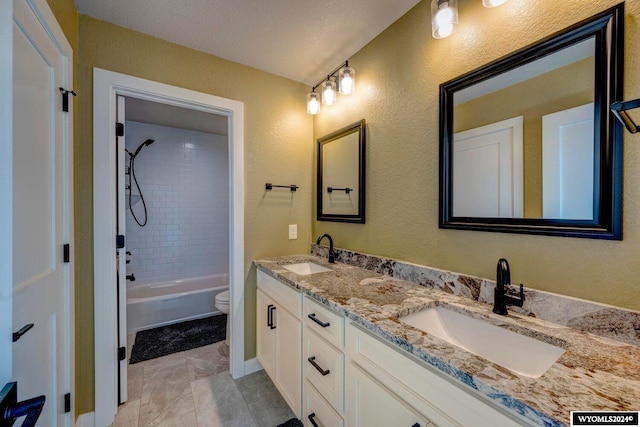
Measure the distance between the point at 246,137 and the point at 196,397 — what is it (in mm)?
1923

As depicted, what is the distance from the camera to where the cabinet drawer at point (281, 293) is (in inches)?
58.7

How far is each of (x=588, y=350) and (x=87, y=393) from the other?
2.47 m

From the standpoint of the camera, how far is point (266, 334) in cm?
194

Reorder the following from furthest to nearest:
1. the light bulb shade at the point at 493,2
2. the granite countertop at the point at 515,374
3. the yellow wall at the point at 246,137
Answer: the yellow wall at the point at 246,137 → the light bulb shade at the point at 493,2 → the granite countertop at the point at 515,374

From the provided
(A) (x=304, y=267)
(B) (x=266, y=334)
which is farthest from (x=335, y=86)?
(B) (x=266, y=334)

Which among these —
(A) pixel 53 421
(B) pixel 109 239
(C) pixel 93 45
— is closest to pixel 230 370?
(A) pixel 53 421

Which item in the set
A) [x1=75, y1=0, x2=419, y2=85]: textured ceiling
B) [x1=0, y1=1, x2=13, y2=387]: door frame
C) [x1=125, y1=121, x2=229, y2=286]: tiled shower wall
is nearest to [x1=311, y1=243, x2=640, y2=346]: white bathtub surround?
[x1=75, y1=0, x2=419, y2=85]: textured ceiling

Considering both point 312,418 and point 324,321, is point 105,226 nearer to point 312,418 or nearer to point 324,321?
point 324,321

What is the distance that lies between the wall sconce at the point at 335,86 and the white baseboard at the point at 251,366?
6.87 ft

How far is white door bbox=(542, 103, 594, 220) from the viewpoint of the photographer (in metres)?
0.92

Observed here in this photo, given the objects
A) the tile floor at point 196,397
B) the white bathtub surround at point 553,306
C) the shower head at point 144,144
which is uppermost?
the shower head at point 144,144

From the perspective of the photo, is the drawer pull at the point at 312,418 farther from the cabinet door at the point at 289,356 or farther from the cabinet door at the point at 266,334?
the cabinet door at the point at 266,334

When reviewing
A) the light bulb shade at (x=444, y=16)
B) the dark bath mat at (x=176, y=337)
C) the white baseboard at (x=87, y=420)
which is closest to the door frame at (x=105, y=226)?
the white baseboard at (x=87, y=420)

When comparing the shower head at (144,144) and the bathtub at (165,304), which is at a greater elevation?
the shower head at (144,144)
